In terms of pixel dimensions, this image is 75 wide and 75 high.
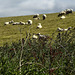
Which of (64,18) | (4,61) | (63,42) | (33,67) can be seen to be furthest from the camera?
(64,18)

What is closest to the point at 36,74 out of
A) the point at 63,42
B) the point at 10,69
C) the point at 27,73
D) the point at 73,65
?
the point at 27,73

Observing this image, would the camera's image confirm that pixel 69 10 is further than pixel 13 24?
Yes

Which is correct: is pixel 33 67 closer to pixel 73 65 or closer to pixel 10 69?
pixel 10 69

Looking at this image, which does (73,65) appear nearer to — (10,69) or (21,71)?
(21,71)

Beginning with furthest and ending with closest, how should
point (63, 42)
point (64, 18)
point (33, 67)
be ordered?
1. point (64, 18)
2. point (63, 42)
3. point (33, 67)

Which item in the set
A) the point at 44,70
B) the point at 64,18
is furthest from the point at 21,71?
the point at 64,18

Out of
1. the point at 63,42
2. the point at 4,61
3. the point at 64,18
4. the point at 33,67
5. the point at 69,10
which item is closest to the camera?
the point at 33,67

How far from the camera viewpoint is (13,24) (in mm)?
23312

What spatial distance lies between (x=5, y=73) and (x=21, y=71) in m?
0.45

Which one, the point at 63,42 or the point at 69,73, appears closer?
the point at 69,73

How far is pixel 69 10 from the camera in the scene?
24812mm

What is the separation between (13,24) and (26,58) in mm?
18182

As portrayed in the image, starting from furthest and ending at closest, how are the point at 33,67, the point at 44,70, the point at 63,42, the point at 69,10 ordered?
the point at 69,10
the point at 63,42
the point at 33,67
the point at 44,70

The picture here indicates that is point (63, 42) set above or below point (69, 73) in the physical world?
above
